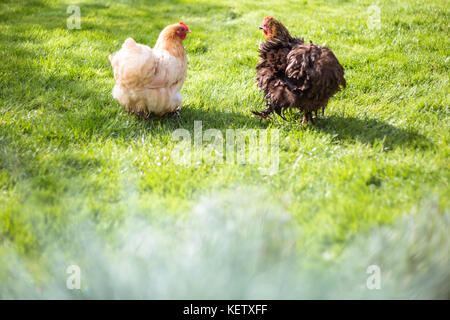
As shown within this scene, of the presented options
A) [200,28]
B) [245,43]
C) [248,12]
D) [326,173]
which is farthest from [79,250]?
[248,12]

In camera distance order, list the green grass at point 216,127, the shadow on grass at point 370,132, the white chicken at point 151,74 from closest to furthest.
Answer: the green grass at point 216,127 → the shadow on grass at point 370,132 → the white chicken at point 151,74

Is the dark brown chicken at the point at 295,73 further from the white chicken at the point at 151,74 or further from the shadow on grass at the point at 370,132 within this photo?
the white chicken at the point at 151,74

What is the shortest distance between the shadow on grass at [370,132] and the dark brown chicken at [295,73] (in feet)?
0.79

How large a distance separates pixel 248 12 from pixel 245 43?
81.6 inches

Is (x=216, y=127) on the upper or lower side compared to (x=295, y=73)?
lower

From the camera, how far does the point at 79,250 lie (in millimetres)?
1586

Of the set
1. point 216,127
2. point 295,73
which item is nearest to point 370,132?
point 295,73

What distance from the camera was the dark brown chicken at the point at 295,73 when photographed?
2.67 meters

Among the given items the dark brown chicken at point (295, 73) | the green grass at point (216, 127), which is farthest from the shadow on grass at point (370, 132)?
the dark brown chicken at point (295, 73)

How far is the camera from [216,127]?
303 cm

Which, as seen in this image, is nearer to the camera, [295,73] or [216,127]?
[295,73]

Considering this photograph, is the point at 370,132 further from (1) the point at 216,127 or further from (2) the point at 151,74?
(2) the point at 151,74

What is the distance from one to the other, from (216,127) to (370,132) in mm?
1412
